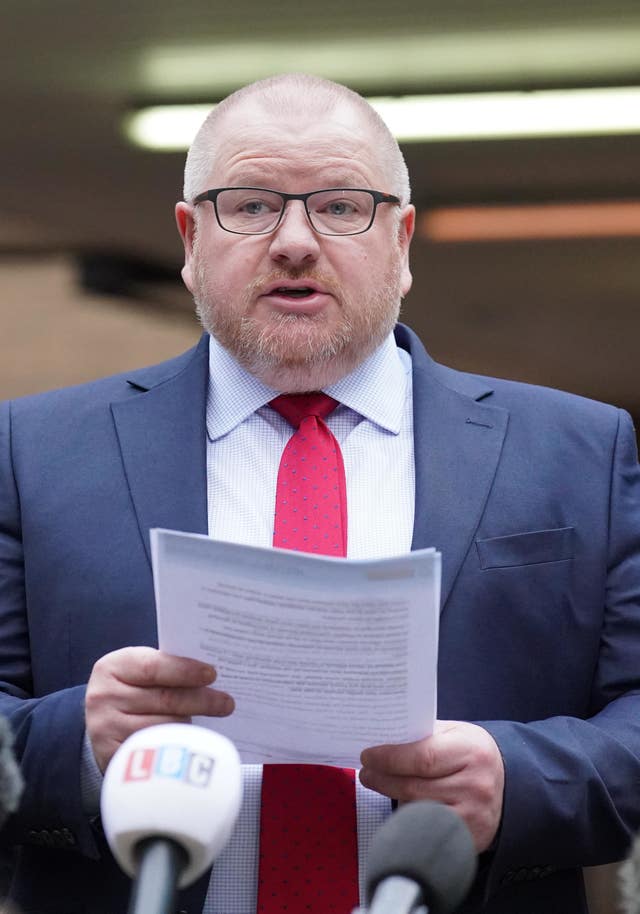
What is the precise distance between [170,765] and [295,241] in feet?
3.51

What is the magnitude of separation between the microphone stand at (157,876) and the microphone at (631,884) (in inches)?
A: 14.0

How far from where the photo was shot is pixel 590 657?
1.95 m

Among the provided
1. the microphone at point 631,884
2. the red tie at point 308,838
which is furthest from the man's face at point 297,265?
the microphone at point 631,884

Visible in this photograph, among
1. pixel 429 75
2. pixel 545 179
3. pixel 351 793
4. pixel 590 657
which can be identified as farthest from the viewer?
pixel 545 179

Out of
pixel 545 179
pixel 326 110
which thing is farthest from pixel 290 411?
pixel 545 179

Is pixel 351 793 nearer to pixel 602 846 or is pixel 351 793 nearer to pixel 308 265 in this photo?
pixel 602 846

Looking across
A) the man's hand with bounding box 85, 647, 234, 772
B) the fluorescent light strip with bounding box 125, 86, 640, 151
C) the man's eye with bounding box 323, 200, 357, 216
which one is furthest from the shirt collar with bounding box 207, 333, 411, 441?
the fluorescent light strip with bounding box 125, 86, 640, 151

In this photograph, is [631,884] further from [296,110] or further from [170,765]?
[296,110]

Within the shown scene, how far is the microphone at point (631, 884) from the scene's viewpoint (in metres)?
1.04

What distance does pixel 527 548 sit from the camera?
6.38 ft

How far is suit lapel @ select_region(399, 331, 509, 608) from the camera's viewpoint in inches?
75.4

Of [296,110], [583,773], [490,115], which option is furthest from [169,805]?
[490,115]

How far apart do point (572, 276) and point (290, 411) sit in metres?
2.40

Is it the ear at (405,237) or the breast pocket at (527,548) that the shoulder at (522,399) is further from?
the breast pocket at (527,548)
